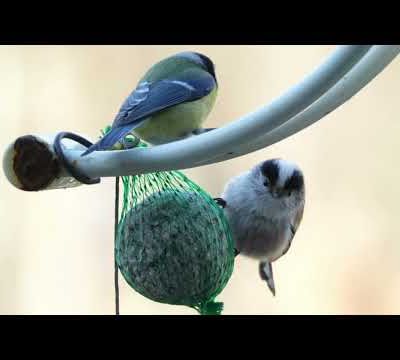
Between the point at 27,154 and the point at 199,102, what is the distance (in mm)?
508

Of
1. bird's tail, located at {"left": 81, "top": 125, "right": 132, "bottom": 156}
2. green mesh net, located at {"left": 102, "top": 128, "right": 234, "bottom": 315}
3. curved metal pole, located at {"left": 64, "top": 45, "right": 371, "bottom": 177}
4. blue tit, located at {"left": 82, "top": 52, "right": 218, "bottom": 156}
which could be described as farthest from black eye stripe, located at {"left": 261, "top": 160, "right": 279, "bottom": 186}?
curved metal pole, located at {"left": 64, "top": 45, "right": 371, "bottom": 177}

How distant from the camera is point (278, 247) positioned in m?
2.23

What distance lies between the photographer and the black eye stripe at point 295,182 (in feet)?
7.23

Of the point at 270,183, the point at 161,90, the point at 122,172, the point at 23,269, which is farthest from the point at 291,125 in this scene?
the point at 23,269

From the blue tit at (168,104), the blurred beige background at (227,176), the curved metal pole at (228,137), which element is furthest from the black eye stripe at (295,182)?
the blurred beige background at (227,176)

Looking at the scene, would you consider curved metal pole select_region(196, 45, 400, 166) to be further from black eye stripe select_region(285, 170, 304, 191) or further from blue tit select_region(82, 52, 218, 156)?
black eye stripe select_region(285, 170, 304, 191)

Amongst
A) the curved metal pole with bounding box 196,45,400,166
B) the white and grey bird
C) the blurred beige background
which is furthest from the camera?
the blurred beige background

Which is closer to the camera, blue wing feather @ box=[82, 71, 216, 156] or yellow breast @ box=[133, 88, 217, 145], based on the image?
blue wing feather @ box=[82, 71, 216, 156]

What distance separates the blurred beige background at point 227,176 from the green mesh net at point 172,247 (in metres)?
1.46

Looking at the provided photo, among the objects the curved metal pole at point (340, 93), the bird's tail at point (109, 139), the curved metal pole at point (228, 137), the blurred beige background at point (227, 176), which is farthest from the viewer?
the blurred beige background at point (227, 176)

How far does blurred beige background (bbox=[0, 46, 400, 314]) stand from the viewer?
337cm

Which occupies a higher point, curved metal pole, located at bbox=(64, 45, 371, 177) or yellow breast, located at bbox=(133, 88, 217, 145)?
yellow breast, located at bbox=(133, 88, 217, 145)

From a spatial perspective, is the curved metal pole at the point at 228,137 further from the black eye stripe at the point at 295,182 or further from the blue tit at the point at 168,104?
the black eye stripe at the point at 295,182

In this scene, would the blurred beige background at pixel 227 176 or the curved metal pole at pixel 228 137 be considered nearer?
the curved metal pole at pixel 228 137
